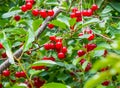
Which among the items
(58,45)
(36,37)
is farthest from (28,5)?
(58,45)

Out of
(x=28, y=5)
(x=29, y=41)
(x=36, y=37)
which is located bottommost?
(x=29, y=41)

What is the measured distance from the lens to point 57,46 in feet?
4.26

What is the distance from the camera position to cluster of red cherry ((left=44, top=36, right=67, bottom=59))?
1.28 metres

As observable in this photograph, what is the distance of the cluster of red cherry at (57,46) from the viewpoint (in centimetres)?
128

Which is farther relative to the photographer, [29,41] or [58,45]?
[58,45]

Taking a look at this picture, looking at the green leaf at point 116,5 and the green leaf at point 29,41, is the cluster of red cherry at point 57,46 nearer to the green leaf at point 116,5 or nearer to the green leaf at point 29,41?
the green leaf at point 29,41

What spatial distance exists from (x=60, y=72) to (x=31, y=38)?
272 mm

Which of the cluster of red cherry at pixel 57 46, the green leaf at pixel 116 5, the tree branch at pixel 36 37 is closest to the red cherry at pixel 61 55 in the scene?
the cluster of red cherry at pixel 57 46

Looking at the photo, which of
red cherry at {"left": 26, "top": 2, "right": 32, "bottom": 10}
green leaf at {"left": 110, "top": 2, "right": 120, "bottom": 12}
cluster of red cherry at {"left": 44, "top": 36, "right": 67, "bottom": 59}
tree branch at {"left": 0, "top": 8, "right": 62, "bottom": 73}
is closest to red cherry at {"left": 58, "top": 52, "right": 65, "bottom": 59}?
cluster of red cherry at {"left": 44, "top": 36, "right": 67, "bottom": 59}

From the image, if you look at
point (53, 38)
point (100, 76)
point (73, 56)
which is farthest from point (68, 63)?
point (100, 76)

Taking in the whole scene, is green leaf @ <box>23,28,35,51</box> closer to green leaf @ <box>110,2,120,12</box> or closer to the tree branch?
the tree branch

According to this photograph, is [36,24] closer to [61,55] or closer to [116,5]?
[61,55]

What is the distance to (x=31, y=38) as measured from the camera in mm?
1174

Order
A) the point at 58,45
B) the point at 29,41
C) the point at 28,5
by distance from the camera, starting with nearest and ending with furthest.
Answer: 1. the point at 29,41
2. the point at 58,45
3. the point at 28,5
